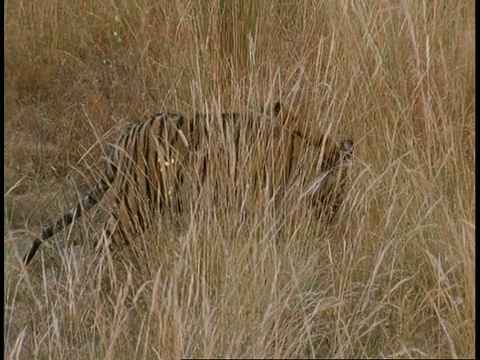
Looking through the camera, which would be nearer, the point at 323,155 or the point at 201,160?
the point at 201,160

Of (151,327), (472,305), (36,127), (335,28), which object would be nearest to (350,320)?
(472,305)

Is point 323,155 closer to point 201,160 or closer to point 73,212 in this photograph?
point 201,160

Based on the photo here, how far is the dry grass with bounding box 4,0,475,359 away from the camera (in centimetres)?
272

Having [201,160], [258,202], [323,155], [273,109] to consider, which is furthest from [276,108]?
[258,202]

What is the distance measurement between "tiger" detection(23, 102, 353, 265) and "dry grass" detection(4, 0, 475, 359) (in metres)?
0.08

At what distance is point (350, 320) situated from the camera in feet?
8.87

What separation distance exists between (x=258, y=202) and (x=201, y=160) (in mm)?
276

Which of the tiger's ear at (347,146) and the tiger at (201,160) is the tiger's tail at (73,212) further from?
the tiger's ear at (347,146)

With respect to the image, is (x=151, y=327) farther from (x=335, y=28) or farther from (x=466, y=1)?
(x=466, y=1)

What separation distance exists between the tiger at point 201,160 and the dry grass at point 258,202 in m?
0.08

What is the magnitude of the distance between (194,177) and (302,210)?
348 mm

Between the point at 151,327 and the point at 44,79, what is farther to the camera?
the point at 44,79

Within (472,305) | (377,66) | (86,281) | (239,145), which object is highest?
(377,66)

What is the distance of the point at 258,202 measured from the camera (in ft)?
10.2
